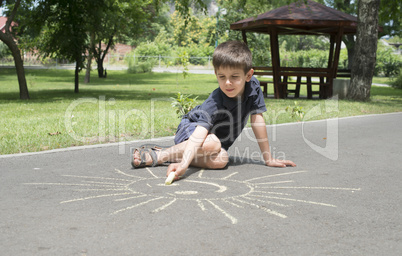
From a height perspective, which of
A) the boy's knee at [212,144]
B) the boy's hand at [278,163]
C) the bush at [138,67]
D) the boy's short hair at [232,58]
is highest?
the bush at [138,67]

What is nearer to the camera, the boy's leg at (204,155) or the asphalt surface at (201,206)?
the asphalt surface at (201,206)

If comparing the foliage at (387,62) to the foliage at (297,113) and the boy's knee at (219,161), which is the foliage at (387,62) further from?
the boy's knee at (219,161)

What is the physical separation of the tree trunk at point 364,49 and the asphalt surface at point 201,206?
8.84 meters

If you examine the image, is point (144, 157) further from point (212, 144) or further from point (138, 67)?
point (138, 67)

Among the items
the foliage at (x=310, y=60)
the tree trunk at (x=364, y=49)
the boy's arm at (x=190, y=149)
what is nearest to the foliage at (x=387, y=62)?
the foliage at (x=310, y=60)

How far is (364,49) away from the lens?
14172 mm

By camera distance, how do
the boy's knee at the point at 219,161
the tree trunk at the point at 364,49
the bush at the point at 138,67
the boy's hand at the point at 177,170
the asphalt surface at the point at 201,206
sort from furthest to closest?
the bush at the point at 138,67 < the tree trunk at the point at 364,49 < the boy's knee at the point at 219,161 < the boy's hand at the point at 177,170 < the asphalt surface at the point at 201,206

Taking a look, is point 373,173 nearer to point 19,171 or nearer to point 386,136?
point 386,136

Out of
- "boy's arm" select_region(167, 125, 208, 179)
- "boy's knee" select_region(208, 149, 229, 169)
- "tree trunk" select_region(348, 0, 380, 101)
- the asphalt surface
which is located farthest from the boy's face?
"tree trunk" select_region(348, 0, 380, 101)

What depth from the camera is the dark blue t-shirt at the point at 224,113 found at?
467 cm

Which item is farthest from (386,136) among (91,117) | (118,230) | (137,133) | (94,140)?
(118,230)

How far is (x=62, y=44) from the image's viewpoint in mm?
16531

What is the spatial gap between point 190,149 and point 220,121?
503 millimetres

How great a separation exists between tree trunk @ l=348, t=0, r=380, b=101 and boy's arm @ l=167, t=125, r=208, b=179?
35.9 feet
